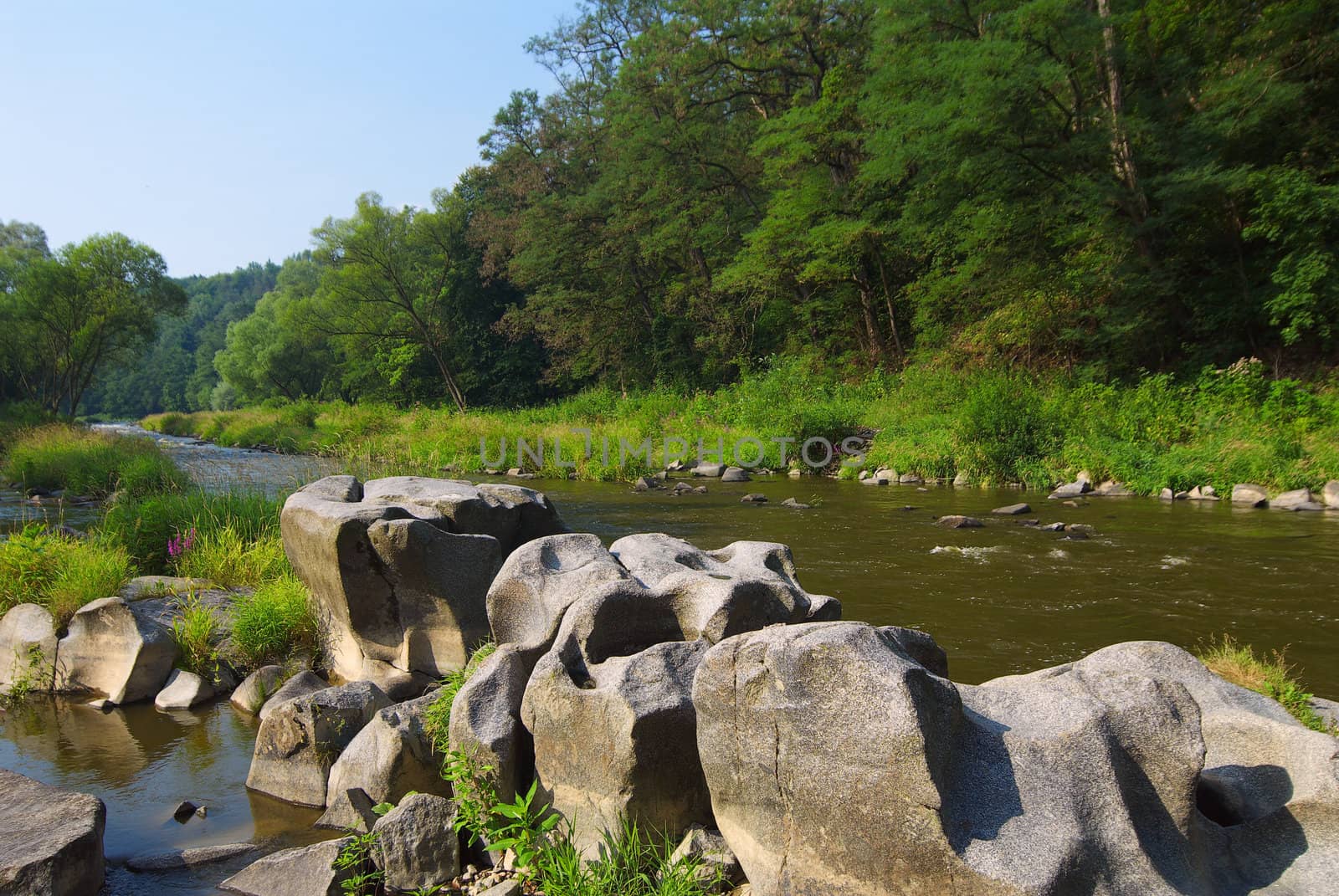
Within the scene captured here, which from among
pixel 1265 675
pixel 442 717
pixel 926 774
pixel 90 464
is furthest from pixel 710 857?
pixel 90 464

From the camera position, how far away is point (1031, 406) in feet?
53.6

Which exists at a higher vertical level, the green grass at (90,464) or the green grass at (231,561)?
the green grass at (90,464)

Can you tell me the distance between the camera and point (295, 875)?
139 inches

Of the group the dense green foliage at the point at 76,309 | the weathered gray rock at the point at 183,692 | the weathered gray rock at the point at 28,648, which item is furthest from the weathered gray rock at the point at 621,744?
the dense green foliage at the point at 76,309

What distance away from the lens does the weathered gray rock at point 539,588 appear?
175 inches

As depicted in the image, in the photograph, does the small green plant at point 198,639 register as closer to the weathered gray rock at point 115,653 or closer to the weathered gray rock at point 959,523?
the weathered gray rock at point 115,653

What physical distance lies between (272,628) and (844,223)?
2066cm

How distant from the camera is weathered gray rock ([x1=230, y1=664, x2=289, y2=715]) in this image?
5.77 m

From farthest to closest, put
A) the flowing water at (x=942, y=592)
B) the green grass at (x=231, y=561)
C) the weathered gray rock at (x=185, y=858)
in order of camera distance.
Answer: the green grass at (x=231, y=561) < the flowing water at (x=942, y=592) < the weathered gray rock at (x=185, y=858)

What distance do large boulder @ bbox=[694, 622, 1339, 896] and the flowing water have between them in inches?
101

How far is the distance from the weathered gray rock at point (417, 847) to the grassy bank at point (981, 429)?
10551mm

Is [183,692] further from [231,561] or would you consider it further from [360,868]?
[360,868]

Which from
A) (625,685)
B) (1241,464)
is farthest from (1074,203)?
(625,685)

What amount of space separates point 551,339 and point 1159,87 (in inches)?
929
